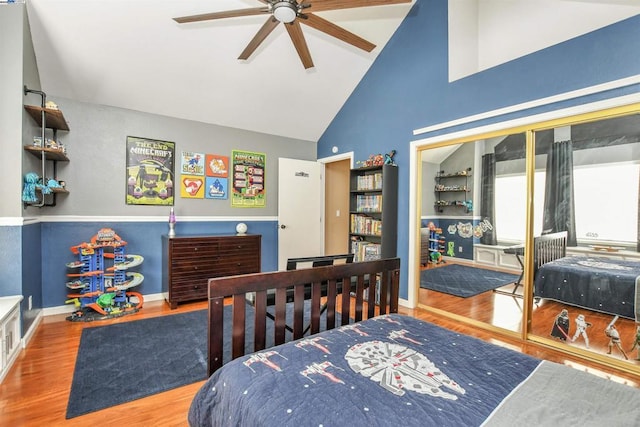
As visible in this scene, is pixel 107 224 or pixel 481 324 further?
pixel 107 224

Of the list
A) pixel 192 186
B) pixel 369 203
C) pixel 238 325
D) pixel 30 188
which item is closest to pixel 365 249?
pixel 369 203

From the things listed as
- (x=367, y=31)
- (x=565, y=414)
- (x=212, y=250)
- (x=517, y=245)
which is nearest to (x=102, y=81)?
(x=212, y=250)

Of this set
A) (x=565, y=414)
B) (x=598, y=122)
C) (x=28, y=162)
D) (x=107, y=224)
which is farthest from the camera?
(x=107, y=224)

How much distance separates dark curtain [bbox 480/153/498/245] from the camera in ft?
10.5

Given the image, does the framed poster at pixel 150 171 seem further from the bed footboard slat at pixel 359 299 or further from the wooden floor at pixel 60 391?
the bed footboard slat at pixel 359 299

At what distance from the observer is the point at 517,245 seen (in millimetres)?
3029

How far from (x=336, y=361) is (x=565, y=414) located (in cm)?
78

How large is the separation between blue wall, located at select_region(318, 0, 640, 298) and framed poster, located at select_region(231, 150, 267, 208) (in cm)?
125

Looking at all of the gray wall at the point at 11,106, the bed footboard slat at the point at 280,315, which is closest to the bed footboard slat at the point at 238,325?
the bed footboard slat at the point at 280,315

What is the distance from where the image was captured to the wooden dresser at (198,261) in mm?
3650

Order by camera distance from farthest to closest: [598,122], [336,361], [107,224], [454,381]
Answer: [107,224]
[598,122]
[336,361]
[454,381]

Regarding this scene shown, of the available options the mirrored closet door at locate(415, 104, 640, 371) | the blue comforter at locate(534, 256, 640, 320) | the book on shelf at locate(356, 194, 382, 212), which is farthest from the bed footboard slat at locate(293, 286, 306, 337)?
the book on shelf at locate(356, 194, 382, 212)

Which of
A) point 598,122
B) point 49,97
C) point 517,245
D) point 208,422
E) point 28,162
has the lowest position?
point 208,422

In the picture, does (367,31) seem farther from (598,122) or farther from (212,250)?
(212,250)
